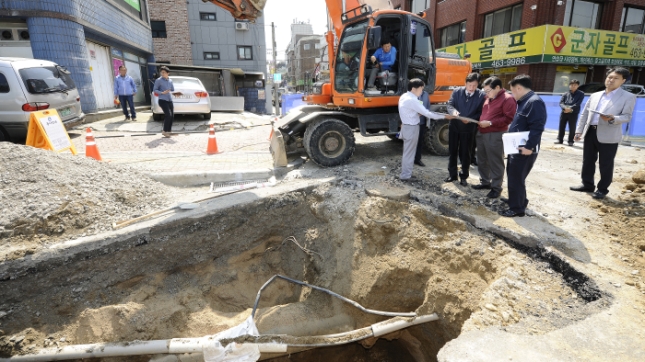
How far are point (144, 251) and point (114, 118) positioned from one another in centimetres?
945

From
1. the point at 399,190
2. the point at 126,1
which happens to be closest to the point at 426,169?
the point at 399,190

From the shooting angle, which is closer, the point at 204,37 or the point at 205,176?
the point at 205,176

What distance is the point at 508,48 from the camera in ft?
51.4

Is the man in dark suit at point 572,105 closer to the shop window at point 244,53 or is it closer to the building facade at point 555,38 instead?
the building facade at point 555,38

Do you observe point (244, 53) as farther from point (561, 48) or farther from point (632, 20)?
point (632, 20)

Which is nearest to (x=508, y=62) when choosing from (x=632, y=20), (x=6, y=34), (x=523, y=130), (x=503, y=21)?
(x=503, y=21)

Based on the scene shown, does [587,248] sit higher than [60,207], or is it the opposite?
[60,207]

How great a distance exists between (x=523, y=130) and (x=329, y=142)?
3.00 metres

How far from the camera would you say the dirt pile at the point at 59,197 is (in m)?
3.77

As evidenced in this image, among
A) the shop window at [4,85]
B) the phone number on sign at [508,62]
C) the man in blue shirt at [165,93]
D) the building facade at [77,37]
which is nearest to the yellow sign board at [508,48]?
the phone number on sign at [508,62]

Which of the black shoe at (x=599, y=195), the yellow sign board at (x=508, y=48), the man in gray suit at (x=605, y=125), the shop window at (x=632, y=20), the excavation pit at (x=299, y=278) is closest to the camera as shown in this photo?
the excavation pit at (x=299, y=278)

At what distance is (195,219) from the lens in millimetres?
4176

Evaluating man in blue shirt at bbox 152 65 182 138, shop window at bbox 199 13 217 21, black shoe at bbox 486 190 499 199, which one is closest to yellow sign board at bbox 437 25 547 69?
black shoe at bbox 486 190 499 199

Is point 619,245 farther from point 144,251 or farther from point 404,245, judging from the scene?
point 144,251
